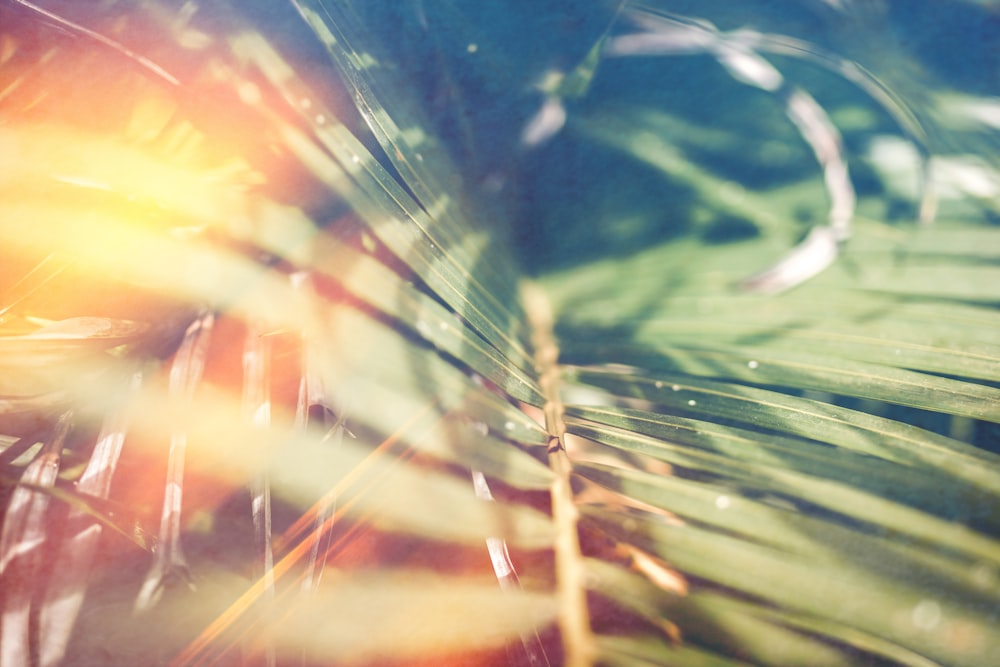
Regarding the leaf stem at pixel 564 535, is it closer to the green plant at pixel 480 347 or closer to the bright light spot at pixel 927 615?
the green plant at pixel 480 347

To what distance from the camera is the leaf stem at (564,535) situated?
0.25 meters

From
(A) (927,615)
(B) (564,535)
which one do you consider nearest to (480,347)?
(B) (564,535)

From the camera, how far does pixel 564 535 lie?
11.9 inches

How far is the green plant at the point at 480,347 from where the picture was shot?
0.91ft

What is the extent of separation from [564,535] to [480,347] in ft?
0.49

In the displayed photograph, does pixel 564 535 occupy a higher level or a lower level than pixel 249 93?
lower

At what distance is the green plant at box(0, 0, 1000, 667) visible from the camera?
0.91 ft

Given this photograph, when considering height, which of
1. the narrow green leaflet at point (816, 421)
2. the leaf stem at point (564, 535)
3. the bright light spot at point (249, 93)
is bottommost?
the leaf stem at point (564, 535)

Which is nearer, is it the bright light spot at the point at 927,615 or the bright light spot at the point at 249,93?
the bright light spot at the point at 927,615

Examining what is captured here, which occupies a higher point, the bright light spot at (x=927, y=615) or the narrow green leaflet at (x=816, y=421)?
the narrow green leaflet at (x=816, y=421)

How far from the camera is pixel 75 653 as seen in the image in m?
0.29

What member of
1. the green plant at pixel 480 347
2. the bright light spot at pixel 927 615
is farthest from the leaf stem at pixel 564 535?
the bright light spot at pixel 927 615

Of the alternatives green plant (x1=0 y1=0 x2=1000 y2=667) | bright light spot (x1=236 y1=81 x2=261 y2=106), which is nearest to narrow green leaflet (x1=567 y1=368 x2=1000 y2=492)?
green plant (x1=0 y1=0 x2=1000 y2=667)

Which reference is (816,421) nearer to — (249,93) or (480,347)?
(480,347)
